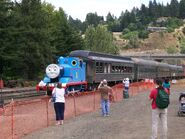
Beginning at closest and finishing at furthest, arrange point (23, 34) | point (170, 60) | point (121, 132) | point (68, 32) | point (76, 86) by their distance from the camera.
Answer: point (121, 132)
point (76, 86)
point (23, 34)
point (68, 32)
point (170, 60)

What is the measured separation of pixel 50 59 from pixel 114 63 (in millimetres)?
24478

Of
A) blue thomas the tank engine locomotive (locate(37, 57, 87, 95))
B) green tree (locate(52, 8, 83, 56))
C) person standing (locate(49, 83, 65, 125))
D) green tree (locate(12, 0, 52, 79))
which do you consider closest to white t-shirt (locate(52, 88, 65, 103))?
person standing (locate(49, 83, 65, 125))

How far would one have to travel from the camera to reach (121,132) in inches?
681

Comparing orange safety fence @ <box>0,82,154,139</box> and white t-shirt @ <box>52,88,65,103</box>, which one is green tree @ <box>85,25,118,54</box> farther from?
white t-shirt @ <box>52,88,65,103</box>

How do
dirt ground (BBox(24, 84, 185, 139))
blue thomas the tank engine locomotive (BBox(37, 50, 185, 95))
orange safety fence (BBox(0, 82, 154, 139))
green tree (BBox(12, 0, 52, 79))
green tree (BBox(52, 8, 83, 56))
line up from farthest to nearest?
green tree (BBox(52, 8, 83, 56)), green tree (BBox(12, 0, 52, 79)), blue thomas the tank engine locomotive (BBox(37, 50, 185, 95)), orange safety fence (BBox(0, 82, 154, 139)), dirt ground (BBox(24, 84, 185, 139))

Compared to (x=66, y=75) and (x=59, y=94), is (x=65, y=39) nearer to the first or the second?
(x=66, y=75)

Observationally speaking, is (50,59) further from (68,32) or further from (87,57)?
(87,57)

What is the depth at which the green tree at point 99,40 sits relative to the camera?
121 m

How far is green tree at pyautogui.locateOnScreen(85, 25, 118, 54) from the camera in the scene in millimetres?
121363

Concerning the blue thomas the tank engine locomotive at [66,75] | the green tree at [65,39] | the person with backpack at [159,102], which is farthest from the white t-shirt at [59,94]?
the green tree at [65,39]

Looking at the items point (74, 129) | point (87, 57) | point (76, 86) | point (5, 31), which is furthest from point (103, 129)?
point (5, 31)

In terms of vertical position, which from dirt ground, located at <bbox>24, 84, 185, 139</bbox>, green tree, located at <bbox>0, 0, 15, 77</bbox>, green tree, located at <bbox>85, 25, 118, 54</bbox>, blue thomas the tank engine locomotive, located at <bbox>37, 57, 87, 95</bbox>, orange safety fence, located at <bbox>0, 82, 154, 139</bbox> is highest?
green tree, located at <bbox>85, 25, 118, 54</bbox>

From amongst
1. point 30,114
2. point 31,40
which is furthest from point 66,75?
point 31,40

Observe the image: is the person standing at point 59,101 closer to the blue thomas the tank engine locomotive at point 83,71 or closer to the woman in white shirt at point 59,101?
the woman in white shirt at point 59,101
